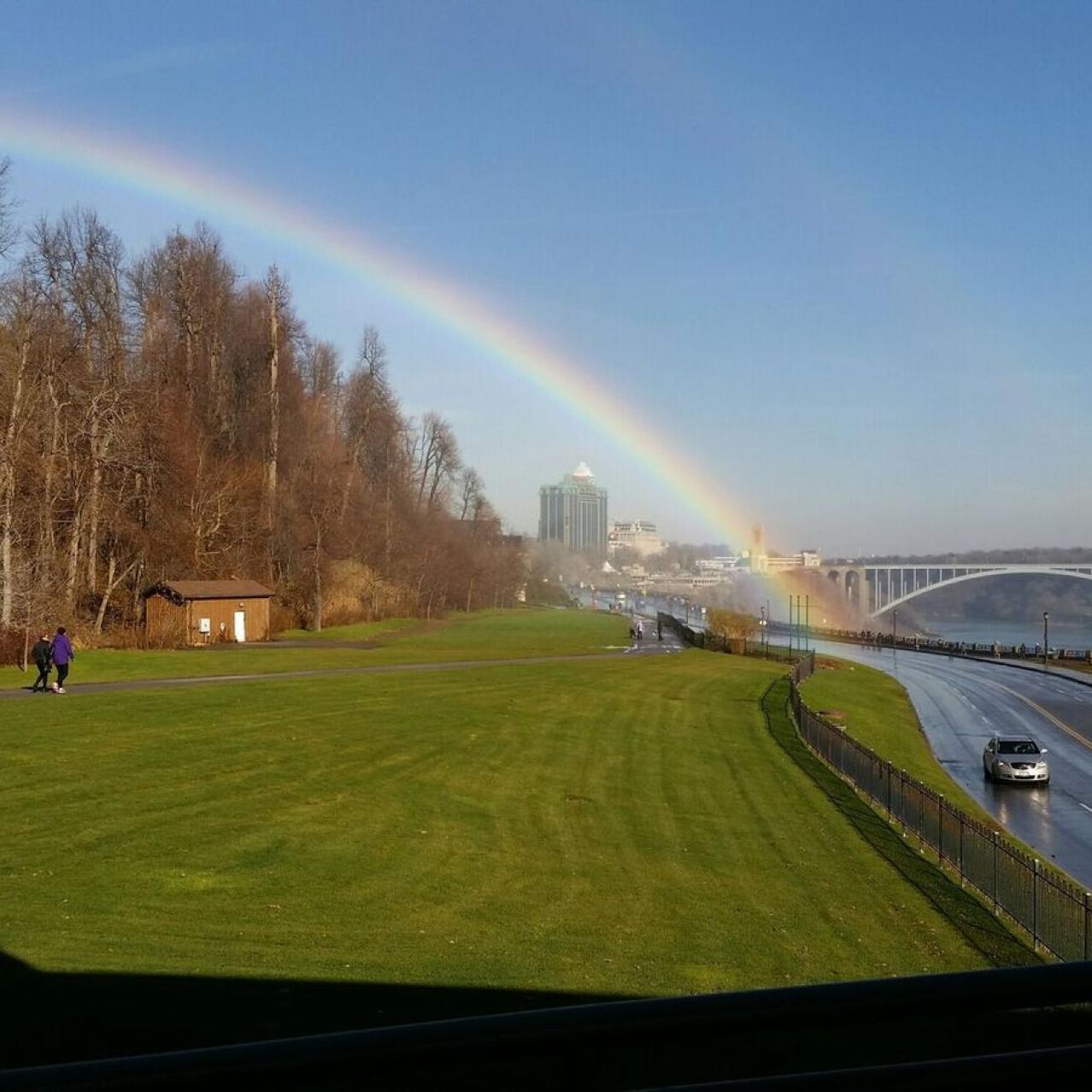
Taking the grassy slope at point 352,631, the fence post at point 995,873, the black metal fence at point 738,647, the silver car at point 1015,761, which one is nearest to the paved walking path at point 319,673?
the black metal fence at point 738,647

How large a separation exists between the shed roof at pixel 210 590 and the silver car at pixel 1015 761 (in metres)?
35.8

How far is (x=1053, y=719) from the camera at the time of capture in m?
52.9

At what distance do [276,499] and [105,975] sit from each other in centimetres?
6488

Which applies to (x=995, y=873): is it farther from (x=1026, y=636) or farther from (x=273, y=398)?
(x=1026, y=636)

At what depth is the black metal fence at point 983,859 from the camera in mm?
15594

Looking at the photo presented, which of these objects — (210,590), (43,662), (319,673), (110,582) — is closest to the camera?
(43,662)

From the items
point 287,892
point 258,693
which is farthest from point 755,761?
point 287,892

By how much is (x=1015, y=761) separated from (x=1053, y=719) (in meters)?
19.6

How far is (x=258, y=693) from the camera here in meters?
32.7

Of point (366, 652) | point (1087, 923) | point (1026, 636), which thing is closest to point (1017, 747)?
Answer: point (1087, 923)

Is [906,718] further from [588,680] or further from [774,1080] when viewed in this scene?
[774,1080]

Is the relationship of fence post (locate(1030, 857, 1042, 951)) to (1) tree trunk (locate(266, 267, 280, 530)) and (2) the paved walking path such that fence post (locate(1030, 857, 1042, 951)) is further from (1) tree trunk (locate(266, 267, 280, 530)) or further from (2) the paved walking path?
(1) tree trunk (locate(266, 267, 280, 530))

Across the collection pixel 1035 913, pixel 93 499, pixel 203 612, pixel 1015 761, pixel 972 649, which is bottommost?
pixel 972 649

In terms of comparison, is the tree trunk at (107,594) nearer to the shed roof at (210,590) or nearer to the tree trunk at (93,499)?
the tree trunk at (93,499)
